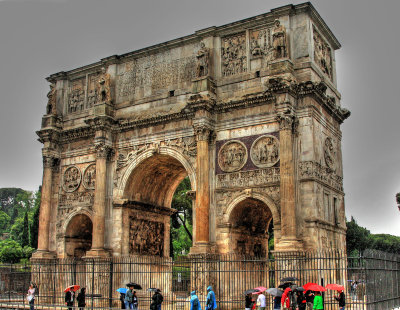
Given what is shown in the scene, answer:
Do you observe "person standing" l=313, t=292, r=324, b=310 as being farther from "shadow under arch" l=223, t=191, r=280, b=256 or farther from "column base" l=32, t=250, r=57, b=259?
"column base" l=32, t=250, r=57, b=259

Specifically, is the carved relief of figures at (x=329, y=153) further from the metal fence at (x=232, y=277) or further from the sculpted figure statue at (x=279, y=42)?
the sculpted figure statue at (x=279, y=42)

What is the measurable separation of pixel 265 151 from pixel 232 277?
16.9 feet

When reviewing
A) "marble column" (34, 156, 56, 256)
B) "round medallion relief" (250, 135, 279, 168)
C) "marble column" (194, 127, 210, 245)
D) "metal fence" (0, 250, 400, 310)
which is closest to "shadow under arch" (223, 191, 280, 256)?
"metal fence" (0, 250, 400, 310)

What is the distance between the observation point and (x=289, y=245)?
59.4 ft

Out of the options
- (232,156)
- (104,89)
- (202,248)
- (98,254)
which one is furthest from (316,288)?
(104,89)

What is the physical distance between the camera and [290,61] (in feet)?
65.7

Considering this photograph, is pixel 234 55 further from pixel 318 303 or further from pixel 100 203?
pixel 318 303

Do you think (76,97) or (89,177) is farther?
(76,97)

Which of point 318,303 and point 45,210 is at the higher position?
point 45,210

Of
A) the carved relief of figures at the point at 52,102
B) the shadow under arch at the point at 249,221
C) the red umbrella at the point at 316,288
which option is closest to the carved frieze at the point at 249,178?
the shadow under arch at the point at 249,221

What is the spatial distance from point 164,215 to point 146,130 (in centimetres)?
511

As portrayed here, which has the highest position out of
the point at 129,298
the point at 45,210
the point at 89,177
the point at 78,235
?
the point at 89,177

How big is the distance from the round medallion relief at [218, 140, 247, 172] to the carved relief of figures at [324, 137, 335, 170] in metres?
3.32

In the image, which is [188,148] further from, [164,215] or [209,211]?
[164,215]
